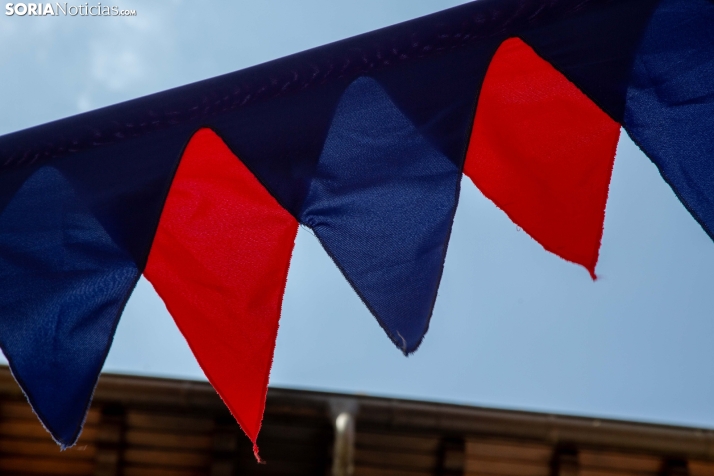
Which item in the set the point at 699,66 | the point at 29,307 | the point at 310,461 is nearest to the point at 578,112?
the point at 699,66

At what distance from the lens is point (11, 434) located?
430 centimetres

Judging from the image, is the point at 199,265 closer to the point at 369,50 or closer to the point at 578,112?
the point at 369,50

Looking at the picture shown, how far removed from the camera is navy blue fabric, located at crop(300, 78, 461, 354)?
1913 millimetres

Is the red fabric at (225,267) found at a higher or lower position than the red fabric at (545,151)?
lower

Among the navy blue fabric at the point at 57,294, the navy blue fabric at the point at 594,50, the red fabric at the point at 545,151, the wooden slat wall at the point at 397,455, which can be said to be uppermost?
the navy blue fabric at the point at 594,50

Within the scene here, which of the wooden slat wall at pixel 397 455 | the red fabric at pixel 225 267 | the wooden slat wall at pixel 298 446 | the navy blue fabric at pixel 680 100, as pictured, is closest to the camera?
the red fabric at pixel 225 267

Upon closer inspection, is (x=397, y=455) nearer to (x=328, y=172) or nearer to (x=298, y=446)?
(x=298, y=446)

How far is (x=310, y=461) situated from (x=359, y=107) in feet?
9.46

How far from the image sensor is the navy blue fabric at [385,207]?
1.91 m

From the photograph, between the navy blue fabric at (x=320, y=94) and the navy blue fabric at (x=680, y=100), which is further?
the navy blue fabric at (x=680, y=100)

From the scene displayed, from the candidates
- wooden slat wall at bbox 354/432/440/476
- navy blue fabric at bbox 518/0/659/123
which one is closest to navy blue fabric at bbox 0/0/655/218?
navy blue fabric at bbox 518/0/659/123

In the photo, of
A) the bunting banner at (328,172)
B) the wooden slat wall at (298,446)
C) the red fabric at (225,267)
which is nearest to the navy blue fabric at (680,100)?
the bunting banner at (328,172)

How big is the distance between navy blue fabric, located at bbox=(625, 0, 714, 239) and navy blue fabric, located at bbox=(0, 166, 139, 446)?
153cm

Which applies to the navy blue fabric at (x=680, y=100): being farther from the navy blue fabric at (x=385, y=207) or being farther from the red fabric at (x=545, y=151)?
the navy blue fabric at (x=385, y=207)
